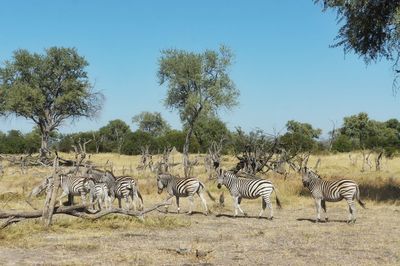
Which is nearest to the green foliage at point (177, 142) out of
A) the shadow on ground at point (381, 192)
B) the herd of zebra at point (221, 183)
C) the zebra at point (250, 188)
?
the shadow on ground at point (381, 192)

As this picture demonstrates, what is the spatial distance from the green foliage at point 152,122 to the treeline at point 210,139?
2113 centimetres

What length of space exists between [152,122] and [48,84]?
266 ft

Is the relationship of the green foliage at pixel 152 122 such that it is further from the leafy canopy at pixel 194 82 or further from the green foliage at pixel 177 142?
the leafy canopy at pixel 194 82

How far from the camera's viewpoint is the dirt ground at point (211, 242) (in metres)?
10.4

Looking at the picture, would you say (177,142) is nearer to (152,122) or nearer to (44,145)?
(44,145)

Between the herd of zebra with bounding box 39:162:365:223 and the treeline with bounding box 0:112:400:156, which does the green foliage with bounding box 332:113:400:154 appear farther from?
the herd of zebra with bounding box 39:162:365:223

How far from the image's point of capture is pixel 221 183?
18.5m

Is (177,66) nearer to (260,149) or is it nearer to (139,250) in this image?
(260,149)

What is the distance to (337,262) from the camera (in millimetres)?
10133

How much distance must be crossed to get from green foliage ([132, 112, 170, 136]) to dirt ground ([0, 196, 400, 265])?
114m

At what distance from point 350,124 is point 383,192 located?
73962 millimetres

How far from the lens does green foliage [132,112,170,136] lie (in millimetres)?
131125

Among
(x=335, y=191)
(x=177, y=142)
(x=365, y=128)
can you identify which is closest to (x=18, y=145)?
(x=177, y=142)

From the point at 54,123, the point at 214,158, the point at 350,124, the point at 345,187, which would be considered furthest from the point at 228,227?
the point at 350,124
